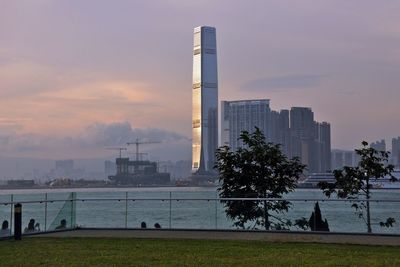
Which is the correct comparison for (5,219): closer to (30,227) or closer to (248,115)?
(30,227)

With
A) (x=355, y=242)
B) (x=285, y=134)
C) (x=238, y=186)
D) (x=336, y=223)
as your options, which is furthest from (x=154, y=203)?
(x=285, y=134)

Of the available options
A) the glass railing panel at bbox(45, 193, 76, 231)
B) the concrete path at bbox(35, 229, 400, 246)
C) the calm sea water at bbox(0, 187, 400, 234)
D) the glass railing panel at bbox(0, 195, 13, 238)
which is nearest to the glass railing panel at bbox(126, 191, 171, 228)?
the calm sea water at bbox(0, 187, 400, 234)

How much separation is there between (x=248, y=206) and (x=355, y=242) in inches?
165

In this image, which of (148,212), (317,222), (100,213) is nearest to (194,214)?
(148,212)

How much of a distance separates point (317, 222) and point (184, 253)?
20.0ft

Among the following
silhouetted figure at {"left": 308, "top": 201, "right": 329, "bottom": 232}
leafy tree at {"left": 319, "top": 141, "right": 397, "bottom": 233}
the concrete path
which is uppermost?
leafy tree at {"left": 319, "top": 141, "right": 397, "bottom": 233}

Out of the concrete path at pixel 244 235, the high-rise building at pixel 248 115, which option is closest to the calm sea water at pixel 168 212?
the concrete path at pixel 244 235

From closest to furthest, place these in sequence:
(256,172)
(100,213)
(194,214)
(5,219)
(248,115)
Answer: (5,219)
(194,214)
(256,172)
(100,213)
(248,115)

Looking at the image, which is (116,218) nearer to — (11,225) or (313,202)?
(11,225)

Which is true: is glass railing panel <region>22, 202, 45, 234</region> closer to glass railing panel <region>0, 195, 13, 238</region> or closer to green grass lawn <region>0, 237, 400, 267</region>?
glass railing panel <region>0, 195, 13, 238</region>

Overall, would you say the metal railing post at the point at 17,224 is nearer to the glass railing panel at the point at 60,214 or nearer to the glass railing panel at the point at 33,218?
the glass railing panel at the point at 33,218

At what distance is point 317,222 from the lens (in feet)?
58.6

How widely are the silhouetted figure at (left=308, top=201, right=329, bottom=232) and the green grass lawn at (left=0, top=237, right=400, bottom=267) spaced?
2.94m

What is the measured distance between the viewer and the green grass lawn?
459 inches
